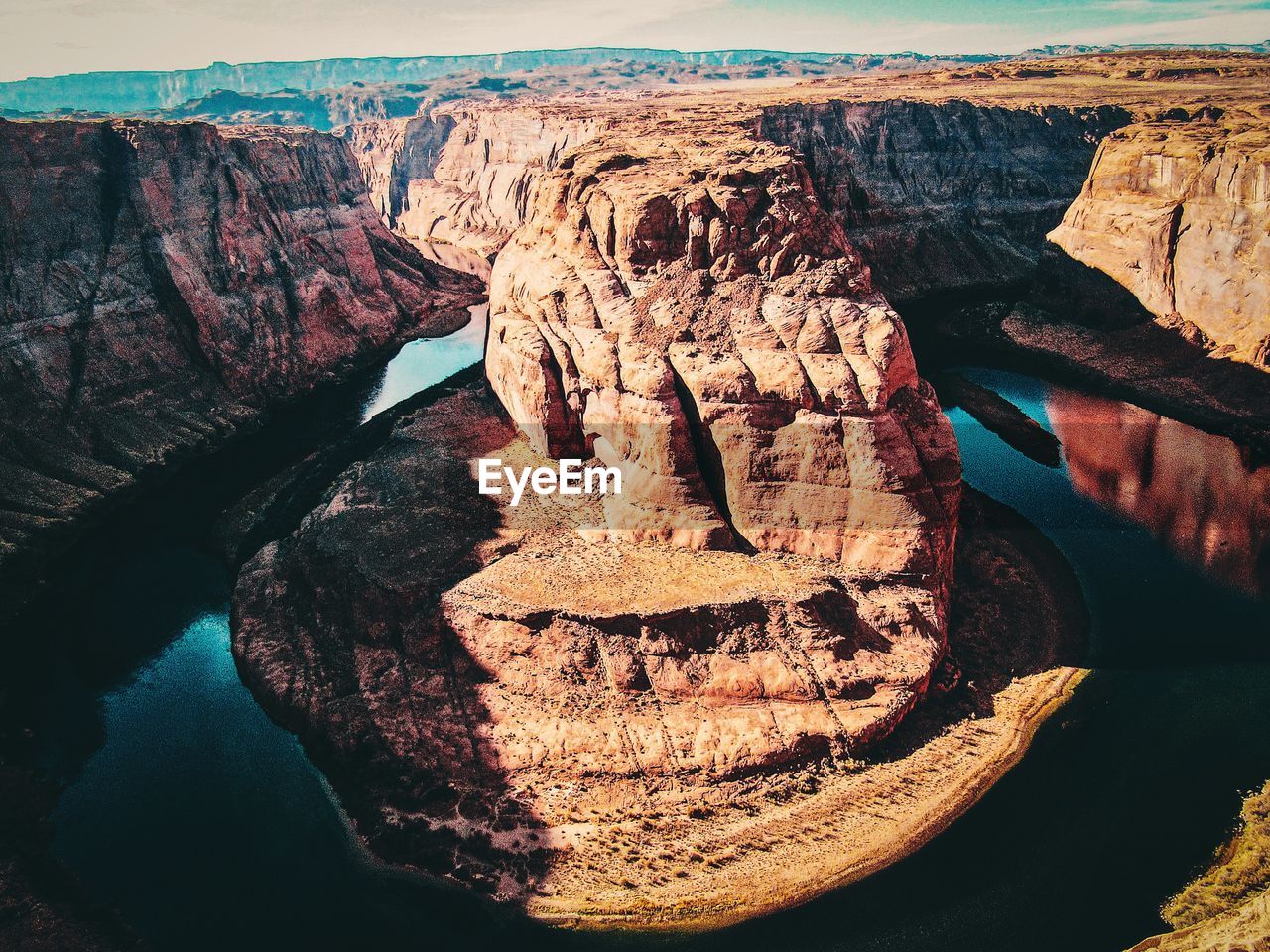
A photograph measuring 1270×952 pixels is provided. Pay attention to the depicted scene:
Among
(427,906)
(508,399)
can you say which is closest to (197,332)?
(508,399)

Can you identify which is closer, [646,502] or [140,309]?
[646,502]

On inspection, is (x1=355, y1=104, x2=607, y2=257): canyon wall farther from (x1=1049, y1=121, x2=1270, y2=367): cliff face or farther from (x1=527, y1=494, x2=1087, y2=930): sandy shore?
(x1=527, y1=494, x2=1087, y2=930): sandy shore

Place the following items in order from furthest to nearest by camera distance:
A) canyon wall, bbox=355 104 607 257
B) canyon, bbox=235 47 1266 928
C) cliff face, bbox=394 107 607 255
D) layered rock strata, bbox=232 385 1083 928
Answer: canyon wall, bbox=355 104 607 257 → cliff face, bbox=394 107 607 255 → canyon, bbox=235 47 1266 928 → layered rock strata, bbox=232 385 1083 928

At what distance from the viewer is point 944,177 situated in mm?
99875

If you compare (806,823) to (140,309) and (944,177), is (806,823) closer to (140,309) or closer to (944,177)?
(140,309)

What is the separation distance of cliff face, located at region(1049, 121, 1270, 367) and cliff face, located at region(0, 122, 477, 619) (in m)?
67.6

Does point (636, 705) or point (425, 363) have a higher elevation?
point (425, 363)

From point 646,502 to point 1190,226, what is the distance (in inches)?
2261

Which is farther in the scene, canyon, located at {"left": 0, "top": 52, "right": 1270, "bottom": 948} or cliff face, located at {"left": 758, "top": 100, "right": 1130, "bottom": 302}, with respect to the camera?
cliff face, located at {"left": 758, "top": 100, "right": 1130, "bottom": 302}

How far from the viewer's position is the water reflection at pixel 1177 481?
43.4m

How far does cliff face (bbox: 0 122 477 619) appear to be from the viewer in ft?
172

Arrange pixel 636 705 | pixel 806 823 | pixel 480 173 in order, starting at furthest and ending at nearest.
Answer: pixel 480 173 → pixel 636 705 → pixel 806 823

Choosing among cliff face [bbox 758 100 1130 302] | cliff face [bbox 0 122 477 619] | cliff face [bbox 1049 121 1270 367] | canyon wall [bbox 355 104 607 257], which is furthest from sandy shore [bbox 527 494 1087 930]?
canyon wall [bbox 355 104 607 257]

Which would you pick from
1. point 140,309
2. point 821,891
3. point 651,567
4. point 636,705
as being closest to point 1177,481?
point 651,567
